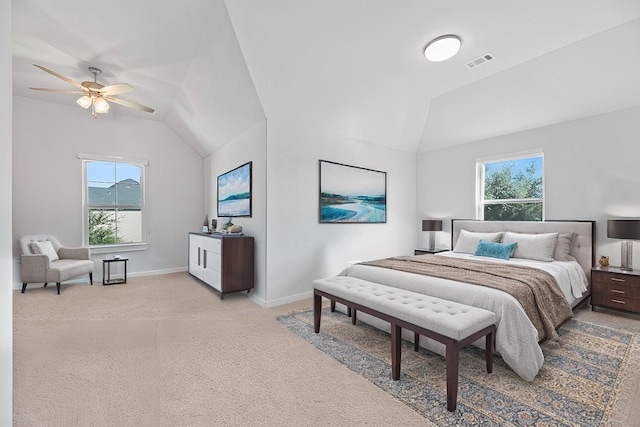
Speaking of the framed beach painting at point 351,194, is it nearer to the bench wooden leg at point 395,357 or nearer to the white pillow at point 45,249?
the bench wooden leg at point 395,357

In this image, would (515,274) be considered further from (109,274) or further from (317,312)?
(109,274)

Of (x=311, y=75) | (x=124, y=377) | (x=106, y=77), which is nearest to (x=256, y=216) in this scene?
(x=311, y=75)

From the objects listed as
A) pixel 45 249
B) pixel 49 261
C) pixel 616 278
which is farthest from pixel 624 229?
pixel 45 249

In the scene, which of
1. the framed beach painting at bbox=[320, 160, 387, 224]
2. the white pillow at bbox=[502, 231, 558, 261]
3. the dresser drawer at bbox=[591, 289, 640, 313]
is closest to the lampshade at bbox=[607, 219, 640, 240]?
the white pillow at bbox=[502, 231, 558, 261]

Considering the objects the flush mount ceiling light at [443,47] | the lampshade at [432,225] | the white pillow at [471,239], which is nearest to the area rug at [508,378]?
the white pillow at [471,239]

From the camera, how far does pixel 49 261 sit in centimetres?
438

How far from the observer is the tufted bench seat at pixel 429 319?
186cm

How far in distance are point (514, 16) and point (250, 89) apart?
9.53 feet

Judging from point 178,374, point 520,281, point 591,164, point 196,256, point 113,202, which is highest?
point 591,164

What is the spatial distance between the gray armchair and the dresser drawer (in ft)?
23.4

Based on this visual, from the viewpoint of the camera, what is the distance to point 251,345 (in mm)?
2738

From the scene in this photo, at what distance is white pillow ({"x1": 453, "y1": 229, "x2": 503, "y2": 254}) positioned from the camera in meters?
4.48

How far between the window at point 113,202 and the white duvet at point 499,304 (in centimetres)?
460

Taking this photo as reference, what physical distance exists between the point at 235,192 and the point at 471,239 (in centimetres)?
383
